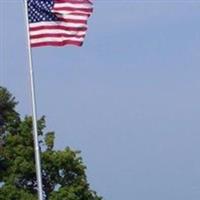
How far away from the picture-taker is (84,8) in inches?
749

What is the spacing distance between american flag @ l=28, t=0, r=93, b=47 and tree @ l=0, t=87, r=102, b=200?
1918 centimetres

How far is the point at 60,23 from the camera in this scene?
18984 millimetres

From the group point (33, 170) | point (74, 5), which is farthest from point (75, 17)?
point (33, 170)

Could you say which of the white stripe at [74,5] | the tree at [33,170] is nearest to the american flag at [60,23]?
the white stripe at [74,5]

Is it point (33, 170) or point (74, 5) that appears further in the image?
point (33, 170)

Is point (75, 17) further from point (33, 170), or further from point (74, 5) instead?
point (33, 170)

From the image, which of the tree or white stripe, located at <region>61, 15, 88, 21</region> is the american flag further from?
the tree

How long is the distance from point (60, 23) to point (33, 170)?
20219mm

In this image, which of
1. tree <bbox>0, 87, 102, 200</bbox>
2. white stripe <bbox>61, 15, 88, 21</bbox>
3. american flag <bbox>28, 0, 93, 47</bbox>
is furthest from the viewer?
tree <bbox>0, 87, 102, 200</bbox>

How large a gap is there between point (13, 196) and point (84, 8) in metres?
20.5

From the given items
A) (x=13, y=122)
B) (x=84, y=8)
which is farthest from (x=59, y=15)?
(x=13, y=122)

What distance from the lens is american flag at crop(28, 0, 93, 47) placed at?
61.6 feet

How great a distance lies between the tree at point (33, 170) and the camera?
125 feet

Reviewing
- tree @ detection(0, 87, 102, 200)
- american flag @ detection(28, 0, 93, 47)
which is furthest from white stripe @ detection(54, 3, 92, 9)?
tree @ detection(0, 87, 102, 200)
